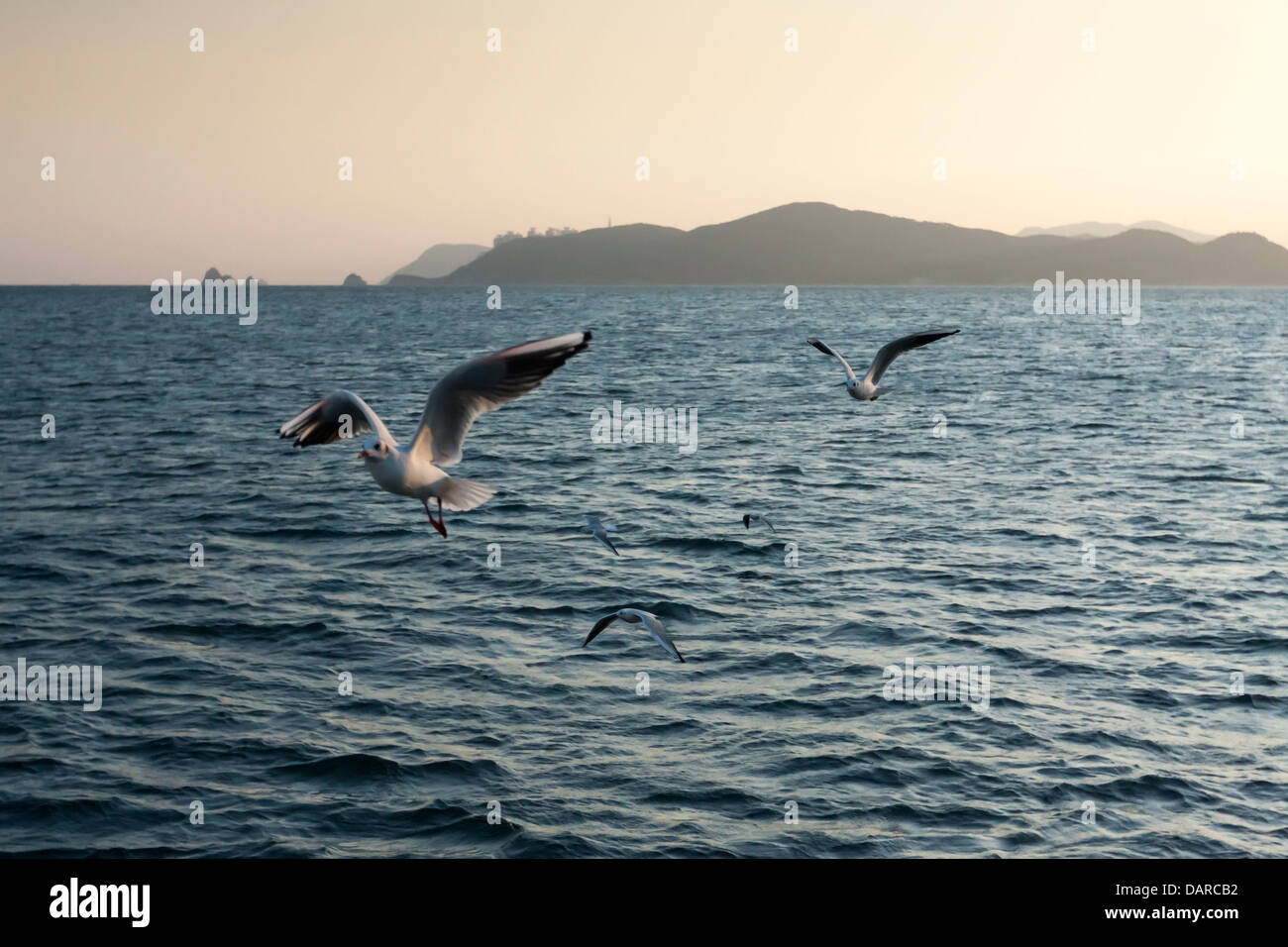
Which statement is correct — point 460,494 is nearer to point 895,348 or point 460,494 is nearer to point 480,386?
point 480,386

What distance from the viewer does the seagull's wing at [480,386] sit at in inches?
336

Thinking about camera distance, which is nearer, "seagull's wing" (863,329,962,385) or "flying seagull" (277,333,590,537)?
"flying seagull" (277,333,590,537)

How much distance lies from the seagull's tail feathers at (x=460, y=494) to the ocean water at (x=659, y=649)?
571 cm

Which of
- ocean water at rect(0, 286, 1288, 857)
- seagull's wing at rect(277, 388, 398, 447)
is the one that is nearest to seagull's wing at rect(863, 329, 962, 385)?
ocean water at rect(0, 286, 1288, 857)

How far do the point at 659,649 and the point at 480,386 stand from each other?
38.4 feet

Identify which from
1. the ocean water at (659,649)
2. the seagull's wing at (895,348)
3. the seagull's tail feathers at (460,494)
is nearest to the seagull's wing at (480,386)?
the seagull's tail feathers at (460,494)

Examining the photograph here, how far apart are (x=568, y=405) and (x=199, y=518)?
2537 cm

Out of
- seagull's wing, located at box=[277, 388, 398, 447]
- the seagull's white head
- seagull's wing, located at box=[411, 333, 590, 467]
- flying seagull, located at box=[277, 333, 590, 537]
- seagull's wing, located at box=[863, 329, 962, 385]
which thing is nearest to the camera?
seagull's wing, located at box=[411, 333, 590, 467]

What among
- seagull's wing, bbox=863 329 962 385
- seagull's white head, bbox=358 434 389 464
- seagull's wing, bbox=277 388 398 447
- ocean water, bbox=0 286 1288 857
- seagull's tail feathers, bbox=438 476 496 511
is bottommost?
ocean water, bbox=0 286 1288 857

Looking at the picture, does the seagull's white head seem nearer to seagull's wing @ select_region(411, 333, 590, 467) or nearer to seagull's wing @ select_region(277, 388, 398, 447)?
seagull's wing @ select_region(411, 333, 590, 467)

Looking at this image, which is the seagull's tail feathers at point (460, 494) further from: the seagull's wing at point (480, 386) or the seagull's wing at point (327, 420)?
the seagull's wing at point (327, 420)

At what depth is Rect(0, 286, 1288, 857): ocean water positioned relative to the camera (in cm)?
1465

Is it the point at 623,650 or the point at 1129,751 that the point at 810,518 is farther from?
the point at 1129,751

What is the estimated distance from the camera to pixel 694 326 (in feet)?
420
